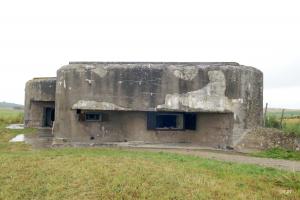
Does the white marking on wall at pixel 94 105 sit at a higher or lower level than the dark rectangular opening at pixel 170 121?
higher

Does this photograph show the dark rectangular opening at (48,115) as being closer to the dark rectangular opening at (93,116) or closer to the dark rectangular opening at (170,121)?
the dark rectangular opening at (93,116)

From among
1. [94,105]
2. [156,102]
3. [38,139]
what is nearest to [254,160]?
[156,102]

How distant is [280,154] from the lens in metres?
12.2

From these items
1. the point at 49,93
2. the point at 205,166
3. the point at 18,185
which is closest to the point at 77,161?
the point at 18,185

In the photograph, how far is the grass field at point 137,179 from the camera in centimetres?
706

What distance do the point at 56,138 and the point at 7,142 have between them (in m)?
1.84

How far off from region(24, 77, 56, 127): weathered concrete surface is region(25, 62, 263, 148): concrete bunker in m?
4.36

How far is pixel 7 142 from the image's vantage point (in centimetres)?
1402

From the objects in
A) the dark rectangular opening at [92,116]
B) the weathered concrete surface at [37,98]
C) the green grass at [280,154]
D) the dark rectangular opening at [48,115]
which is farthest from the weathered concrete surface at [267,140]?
the dark rectangular opening at [48,115]

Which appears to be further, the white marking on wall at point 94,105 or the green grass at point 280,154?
the white marking on wall at point 94,105

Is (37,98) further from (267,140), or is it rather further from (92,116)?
(267,140)

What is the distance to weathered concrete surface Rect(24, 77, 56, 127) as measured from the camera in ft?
60.0

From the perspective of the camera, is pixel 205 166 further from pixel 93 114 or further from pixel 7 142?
→ pixel 7 142

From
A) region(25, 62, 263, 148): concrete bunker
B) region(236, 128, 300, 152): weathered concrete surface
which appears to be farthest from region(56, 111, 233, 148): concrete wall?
region(236, 128, 300, 152): weathered concrete surface
